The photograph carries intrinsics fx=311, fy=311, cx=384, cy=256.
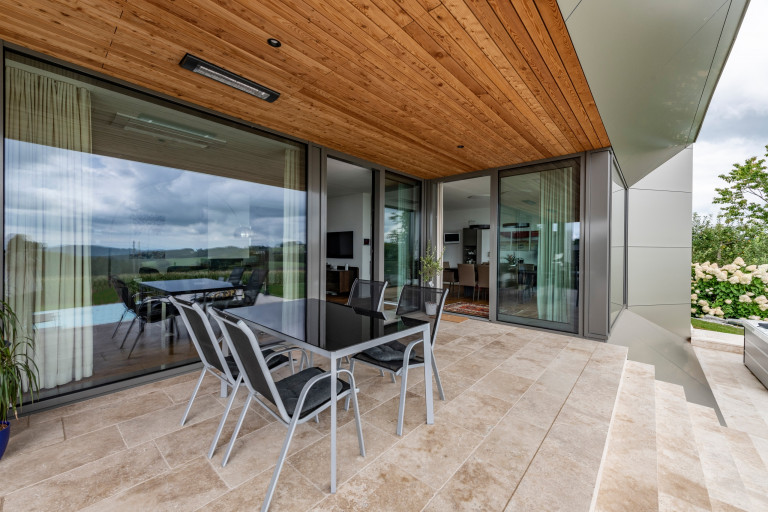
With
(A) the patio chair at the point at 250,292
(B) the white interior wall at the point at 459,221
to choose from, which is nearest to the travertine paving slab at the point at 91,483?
(A) the patio chair at the point at 250,292

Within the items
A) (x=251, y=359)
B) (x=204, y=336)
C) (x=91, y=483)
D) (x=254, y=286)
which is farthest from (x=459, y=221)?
(x=91, y=483)

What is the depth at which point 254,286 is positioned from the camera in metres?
3.46

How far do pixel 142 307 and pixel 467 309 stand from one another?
224 inches

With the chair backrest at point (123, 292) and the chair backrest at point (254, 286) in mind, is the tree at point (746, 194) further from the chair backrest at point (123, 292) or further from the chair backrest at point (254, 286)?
the chair backrest at point (123, 292)

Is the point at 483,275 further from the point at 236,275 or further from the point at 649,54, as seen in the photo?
the point at 236,275

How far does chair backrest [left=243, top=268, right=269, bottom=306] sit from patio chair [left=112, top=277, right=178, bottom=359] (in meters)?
0.66

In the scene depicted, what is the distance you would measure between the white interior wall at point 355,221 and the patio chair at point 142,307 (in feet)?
16.0

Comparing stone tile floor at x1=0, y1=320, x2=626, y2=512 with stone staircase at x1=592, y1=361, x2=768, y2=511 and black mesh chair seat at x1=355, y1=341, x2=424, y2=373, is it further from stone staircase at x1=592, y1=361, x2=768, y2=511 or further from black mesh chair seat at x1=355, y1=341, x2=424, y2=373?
black mesh chair seat at x1=355, y1=341, x2=424, y2=373

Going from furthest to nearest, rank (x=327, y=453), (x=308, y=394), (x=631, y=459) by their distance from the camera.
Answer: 1. (x=631, y=459)
2. (x=327, y=453)
3. (x=308, y=394)

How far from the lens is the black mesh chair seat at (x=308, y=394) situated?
1.54 m

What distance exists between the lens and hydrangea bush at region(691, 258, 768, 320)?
670cm

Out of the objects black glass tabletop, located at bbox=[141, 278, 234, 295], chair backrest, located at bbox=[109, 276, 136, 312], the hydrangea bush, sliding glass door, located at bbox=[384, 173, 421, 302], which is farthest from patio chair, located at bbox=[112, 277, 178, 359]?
the hydrangea bush

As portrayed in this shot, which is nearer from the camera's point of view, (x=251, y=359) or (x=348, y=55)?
(x=251, y=359)

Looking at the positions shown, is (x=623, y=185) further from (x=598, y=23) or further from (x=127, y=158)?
(x=127, y=158)
